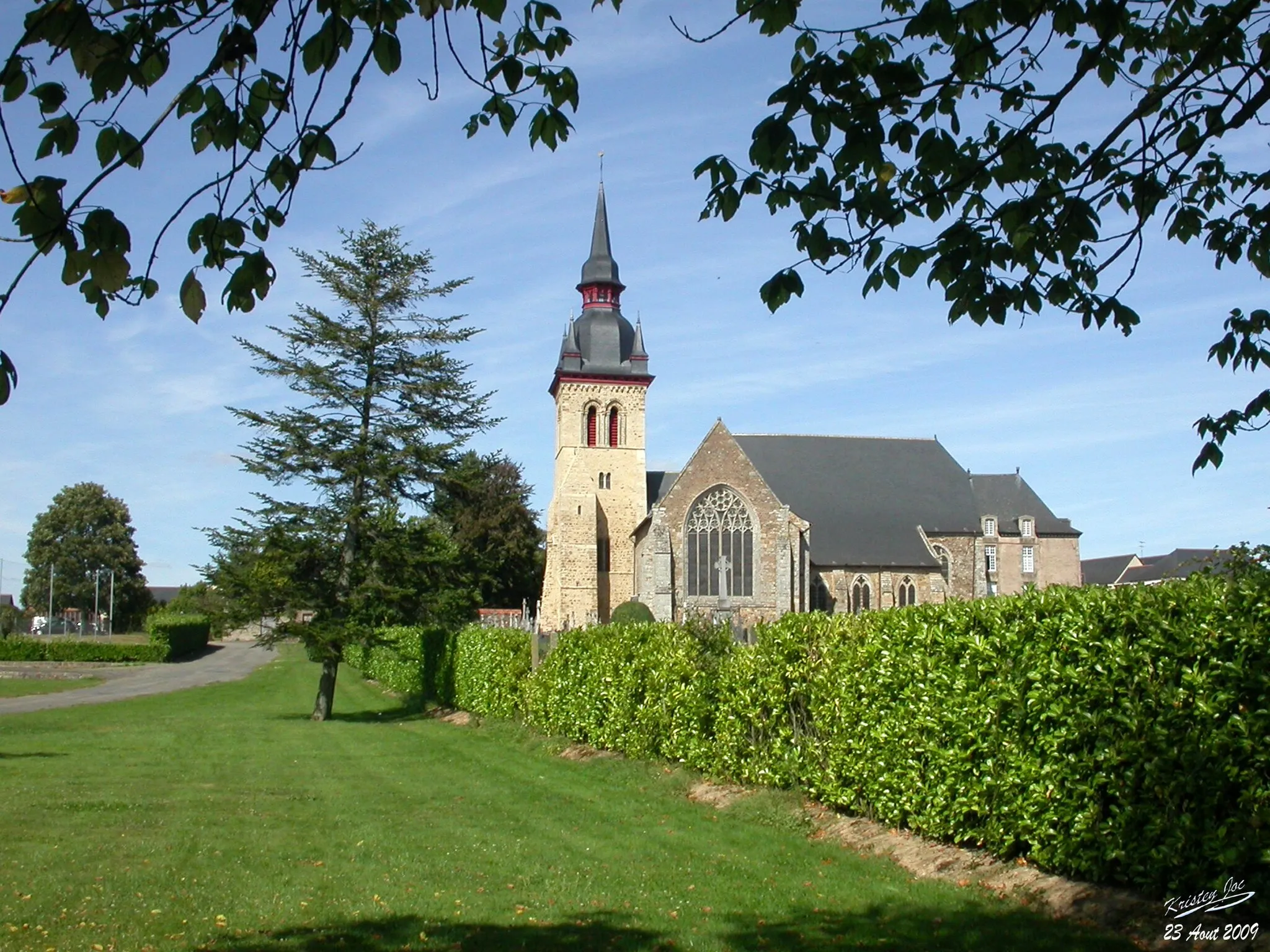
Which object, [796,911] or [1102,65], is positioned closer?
[1102,65]

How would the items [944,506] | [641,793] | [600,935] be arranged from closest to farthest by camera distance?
[600,935], [641,793], [944,506]

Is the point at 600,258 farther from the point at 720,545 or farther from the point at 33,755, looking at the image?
the point at 33,755

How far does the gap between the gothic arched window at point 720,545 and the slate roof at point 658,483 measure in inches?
214

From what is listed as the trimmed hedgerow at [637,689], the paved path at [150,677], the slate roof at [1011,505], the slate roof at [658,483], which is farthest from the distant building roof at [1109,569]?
the trimmed hedgerow at [637,689]

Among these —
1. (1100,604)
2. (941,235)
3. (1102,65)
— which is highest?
(1102,65)

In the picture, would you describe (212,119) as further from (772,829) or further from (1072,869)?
(772,829)

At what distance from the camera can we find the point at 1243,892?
19.4 feet

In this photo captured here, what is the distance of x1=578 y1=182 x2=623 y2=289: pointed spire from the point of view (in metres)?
50.7

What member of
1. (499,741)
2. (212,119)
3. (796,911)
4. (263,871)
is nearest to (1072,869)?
(796,911)

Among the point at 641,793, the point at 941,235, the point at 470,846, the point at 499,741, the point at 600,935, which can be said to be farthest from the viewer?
the point at 499,741

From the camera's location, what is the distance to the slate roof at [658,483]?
1991 inches

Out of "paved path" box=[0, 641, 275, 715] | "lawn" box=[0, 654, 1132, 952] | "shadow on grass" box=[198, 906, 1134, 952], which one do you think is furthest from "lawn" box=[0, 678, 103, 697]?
"shadow on grass" box=[198, 906, 1134, 952]

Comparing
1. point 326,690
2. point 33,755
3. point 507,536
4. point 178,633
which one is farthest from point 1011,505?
point 33,755

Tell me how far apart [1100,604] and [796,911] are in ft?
9.06
